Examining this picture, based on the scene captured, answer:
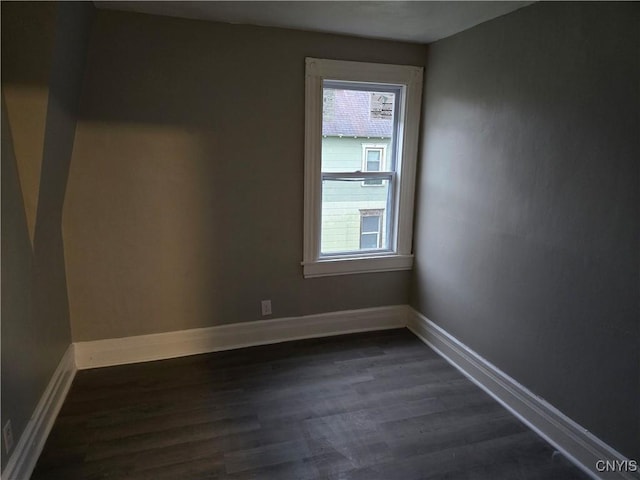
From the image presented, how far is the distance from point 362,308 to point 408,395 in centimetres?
95

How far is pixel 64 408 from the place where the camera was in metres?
2.29

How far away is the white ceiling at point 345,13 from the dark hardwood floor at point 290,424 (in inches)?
87.3

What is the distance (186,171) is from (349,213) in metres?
1.24

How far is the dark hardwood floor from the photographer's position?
1891mm

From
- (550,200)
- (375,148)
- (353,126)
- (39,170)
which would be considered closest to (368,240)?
(375,148)

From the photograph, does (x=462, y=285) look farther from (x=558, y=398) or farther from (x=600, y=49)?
(x=600, y=49)

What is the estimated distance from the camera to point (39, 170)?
1.93 meters

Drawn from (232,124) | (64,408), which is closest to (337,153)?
(232,124)

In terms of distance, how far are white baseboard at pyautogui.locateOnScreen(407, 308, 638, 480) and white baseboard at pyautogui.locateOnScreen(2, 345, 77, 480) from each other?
2.44 m

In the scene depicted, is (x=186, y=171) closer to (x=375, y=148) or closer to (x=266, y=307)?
(x=266, y=307)

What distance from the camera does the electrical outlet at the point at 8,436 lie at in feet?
5.34

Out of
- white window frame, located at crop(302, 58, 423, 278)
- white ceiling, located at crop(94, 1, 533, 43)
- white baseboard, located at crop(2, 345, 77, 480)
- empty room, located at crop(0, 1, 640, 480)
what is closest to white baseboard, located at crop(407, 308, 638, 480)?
empty room, located at crop(0, 1, 640, 480)

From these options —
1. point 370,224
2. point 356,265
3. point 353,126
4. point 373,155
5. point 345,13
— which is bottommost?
point 356,265

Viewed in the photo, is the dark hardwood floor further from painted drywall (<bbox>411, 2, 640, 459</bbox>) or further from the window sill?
the window sill
